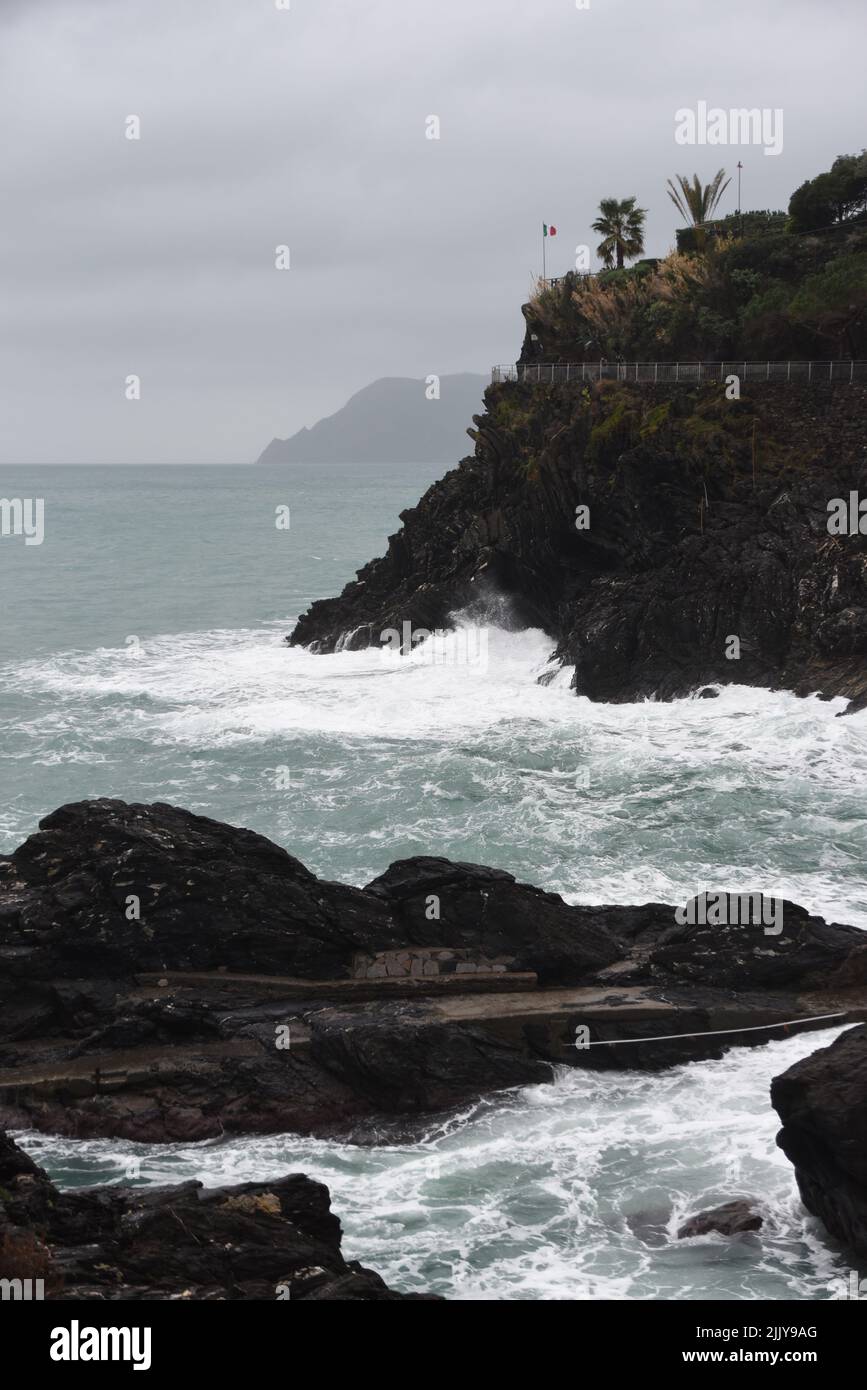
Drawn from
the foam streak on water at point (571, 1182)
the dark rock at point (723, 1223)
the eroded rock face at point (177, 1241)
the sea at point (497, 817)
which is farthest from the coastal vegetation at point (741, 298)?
the eroded rock face at point (177, 1241)

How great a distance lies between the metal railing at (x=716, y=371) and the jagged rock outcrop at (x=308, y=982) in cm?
3270

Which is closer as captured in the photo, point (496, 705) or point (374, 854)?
point (374, 854)

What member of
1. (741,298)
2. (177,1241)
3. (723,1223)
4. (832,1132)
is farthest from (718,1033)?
(741,298)

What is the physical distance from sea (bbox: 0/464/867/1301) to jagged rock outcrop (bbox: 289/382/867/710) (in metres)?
1.57

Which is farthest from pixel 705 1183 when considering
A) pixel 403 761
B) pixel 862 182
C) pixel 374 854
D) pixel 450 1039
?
pixel 862 182

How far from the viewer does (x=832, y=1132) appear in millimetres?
17047

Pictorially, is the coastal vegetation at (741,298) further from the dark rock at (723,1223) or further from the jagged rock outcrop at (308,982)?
the dark rock at (723,1223)

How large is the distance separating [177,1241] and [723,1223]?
726 centimetres

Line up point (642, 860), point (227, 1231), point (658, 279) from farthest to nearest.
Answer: point (658, 279) → point (642, 860) → point (227, 1231)

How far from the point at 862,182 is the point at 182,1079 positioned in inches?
2224

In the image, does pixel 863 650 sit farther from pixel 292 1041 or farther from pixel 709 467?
pixel 292 1041

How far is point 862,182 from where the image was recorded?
208 ft

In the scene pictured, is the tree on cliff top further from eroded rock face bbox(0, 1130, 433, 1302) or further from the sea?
eroded rock face bbox(0, 1130, 433, 1302)

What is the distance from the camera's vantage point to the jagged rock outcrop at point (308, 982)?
2131 centimetres
